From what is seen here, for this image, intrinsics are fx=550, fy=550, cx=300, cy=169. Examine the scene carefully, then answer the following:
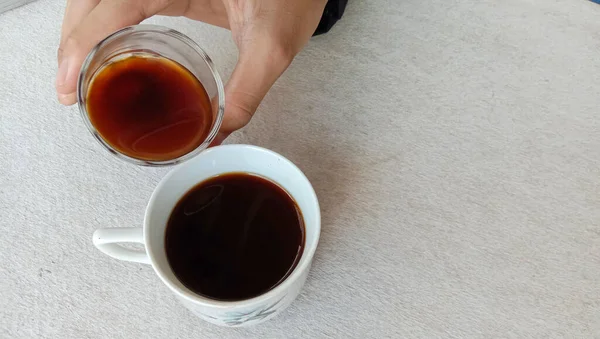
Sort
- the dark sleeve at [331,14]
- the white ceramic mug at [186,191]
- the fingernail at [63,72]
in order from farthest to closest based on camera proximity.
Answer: the dark sleeve at [331,14] → the fingernail at [63,72] → the white ceramic mug at [186,191]

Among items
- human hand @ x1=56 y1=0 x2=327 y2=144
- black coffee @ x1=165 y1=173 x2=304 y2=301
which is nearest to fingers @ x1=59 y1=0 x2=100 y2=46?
human hand @ x1=56 y1=0 x2=327 y2=144

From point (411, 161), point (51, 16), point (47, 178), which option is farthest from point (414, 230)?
point (51, 16)

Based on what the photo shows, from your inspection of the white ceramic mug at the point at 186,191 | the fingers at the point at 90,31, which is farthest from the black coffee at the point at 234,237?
the fingers at the point at 90,31

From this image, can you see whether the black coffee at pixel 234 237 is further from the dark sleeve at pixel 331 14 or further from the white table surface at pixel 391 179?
the dark sleeve at pixel 331 14

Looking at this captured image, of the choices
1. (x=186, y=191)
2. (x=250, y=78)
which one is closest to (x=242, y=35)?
(x=250, y=78)

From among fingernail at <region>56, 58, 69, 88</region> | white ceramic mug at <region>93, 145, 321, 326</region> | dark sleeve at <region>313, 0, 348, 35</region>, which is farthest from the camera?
dark sleeve at <region>313, 0, 348, 35</region>

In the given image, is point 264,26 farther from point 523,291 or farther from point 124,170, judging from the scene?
point 523,291

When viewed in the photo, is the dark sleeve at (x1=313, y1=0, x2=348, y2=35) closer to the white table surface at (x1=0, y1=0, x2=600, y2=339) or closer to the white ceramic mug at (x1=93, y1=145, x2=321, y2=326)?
the white table surface at (x1=0, y1=0, x2=600, y2=339)
